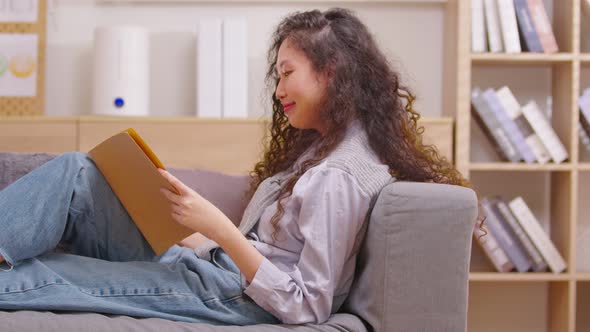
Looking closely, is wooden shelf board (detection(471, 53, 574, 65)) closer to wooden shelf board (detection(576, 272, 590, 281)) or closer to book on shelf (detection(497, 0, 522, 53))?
book on shelf (detection(497, 0, 522, 53))

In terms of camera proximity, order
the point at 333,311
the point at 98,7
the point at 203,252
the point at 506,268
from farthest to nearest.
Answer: the point at 98,7 < the point at 506,268 < the point at 203,252 < the point at 333,311

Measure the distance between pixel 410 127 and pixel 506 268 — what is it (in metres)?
1.14

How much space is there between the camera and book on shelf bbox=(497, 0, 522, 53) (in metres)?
2.49

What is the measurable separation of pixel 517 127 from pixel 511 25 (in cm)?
35

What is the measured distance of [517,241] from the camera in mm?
2535

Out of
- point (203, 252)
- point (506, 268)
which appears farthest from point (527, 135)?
point (203, 252)

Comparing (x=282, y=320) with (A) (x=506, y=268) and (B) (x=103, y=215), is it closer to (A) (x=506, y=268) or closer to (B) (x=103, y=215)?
(B) (x=103, y=215)

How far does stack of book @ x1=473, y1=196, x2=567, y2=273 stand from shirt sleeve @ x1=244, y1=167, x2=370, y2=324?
131 centimetres

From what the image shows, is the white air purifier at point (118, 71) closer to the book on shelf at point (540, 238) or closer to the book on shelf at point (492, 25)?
the book on shelf at point (492, 25)

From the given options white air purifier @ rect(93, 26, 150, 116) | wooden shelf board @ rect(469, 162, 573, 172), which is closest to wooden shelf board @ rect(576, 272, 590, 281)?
wooden shelf board @ rect(469, 162, 573, 172)

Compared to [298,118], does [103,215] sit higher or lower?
lower

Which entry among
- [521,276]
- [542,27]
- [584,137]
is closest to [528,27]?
[542,27]

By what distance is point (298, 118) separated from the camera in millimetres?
1524

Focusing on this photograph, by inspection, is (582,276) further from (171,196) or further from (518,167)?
(171,196)
